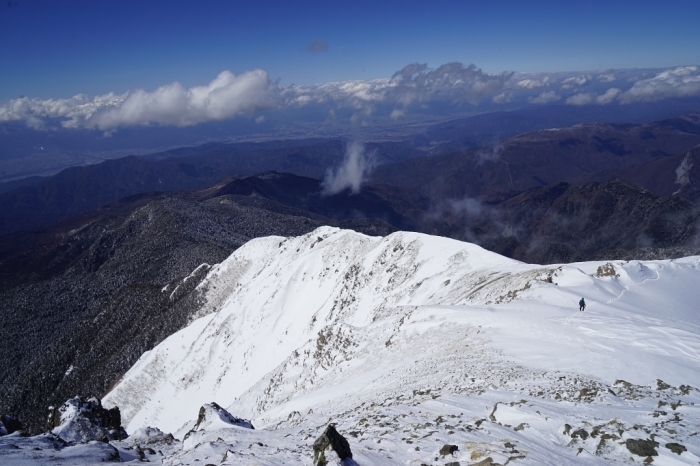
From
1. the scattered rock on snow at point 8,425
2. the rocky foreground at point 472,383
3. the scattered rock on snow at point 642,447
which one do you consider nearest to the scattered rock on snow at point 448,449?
the rocky foreground at point 472,383

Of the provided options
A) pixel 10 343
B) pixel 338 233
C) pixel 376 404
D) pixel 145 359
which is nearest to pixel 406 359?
pixel 376 404

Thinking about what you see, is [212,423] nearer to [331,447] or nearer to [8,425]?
[8,425]

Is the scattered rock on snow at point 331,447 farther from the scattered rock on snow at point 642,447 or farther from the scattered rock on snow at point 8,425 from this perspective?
the scattered rock on snow at point 8,425

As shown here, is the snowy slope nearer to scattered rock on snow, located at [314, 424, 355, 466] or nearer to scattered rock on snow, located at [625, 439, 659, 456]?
scattered rock on snow, located at [625, 439, 659, 456]

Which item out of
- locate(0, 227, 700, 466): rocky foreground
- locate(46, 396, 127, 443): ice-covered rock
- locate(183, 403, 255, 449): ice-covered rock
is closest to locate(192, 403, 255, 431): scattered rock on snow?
locate(183, 403, 255, 449): ice-covered rock

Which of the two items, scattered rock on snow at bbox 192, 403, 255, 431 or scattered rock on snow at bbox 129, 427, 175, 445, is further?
scattered rock on snow at bbox 192, 403, 255, 431

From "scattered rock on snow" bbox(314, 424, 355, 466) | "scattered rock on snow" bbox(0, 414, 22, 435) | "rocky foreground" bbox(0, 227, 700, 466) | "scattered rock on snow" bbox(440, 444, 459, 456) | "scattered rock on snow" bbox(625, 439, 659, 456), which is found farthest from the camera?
"scattered rock on snow" bbox(0, 414, 22, 435)
